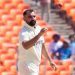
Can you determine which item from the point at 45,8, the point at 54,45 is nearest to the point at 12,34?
the point at 45,8

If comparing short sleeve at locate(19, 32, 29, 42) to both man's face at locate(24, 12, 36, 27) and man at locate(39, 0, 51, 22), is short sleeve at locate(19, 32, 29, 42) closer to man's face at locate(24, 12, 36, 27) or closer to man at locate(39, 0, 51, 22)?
man's face at locate(24, 12, 36, 27)

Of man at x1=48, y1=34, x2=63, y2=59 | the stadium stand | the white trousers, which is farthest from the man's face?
man at x1=48, y1=34, x2=63, y2=59

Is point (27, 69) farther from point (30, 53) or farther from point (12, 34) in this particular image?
point (12, 34)

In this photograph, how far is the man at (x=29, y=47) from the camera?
3887 millimetres

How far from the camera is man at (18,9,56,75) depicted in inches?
153

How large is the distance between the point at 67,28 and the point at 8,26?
127 centimetres

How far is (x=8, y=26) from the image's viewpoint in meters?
8.54

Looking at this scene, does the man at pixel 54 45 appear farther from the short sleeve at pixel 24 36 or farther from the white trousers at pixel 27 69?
the short sleeve at pixel 24 36

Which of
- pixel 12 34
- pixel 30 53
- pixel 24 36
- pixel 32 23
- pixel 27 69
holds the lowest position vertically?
pixel 12 34

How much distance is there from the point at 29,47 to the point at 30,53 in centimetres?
17

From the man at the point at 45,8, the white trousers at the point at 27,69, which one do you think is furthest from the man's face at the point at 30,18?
the man at the point at 45,8

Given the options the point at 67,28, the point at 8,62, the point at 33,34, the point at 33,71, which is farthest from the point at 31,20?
the point at 67,28

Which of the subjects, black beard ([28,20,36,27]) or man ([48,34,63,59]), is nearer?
black beard ([28,20,36,27])

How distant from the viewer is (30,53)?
3.97 meters
